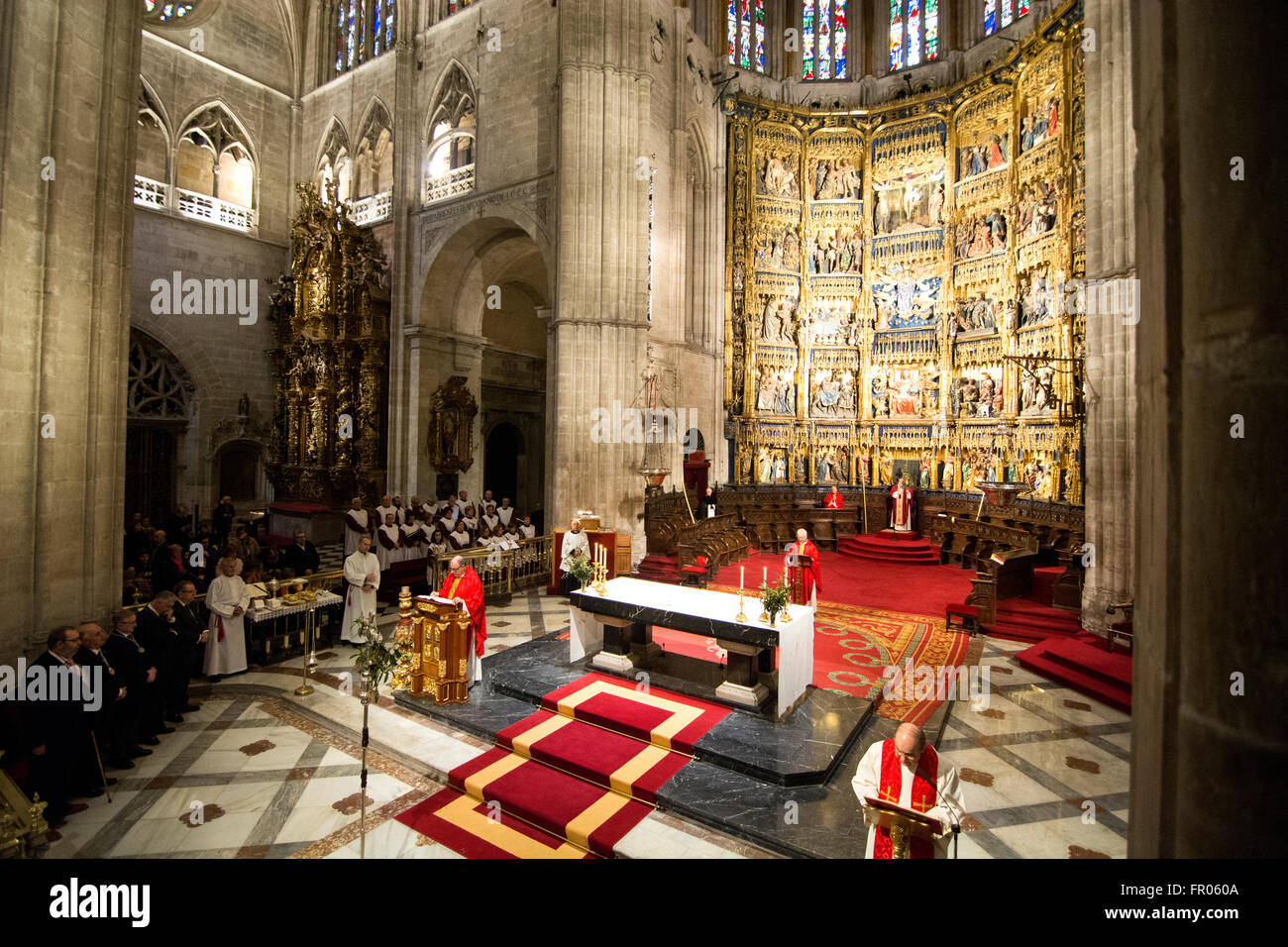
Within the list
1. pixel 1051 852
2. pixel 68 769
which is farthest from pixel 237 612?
pixel 1051 852

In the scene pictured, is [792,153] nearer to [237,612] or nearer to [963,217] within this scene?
[963,217]

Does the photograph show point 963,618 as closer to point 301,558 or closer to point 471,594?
point 471,594

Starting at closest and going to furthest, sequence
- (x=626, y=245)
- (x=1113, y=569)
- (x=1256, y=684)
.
Answer: (x=1256, y=684), (x=1113, y=569), (x=626, y=245)

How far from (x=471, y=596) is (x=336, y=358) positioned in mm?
13529

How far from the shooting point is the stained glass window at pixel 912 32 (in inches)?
736

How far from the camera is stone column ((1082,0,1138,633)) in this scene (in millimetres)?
8508

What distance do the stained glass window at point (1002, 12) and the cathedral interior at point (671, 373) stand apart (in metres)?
0.14

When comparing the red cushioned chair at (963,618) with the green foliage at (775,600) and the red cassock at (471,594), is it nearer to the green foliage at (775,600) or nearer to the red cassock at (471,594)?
the green foliage at (775,600)

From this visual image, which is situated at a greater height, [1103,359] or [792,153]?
[792,153]

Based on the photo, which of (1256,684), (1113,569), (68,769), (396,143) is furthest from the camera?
(396,143)

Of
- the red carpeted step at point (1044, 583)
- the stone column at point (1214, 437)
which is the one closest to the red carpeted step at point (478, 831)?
the stone column at point (1214, 437)

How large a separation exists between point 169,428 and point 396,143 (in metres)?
10.3

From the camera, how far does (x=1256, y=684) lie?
3.83 feet

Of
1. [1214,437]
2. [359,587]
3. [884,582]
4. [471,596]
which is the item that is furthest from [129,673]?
[884,582]
